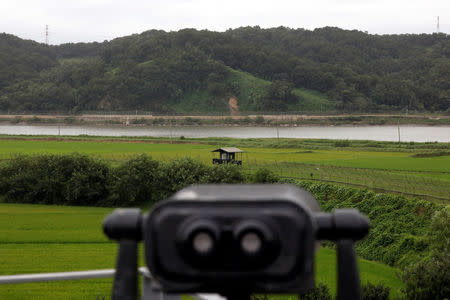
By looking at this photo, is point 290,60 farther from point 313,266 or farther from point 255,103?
point 313,266

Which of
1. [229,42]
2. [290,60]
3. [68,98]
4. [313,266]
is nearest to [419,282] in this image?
[313,266]

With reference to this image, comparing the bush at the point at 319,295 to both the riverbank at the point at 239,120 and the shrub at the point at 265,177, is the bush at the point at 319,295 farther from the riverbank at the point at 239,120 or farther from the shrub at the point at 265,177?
the riverbank at the point at 239,120

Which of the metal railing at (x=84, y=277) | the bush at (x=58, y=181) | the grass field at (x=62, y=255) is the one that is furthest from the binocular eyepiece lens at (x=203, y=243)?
the bush at (x=58, y=181)

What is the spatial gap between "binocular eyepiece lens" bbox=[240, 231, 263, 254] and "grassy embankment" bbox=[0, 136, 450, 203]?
2218cm

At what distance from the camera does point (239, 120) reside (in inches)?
4424

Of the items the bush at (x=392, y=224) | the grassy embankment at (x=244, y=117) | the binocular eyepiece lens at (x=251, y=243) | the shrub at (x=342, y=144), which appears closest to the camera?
the binocular eyepiece lens at (x=251, y=243)

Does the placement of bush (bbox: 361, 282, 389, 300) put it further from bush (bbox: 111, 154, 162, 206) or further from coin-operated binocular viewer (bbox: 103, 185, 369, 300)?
bush (bbox: 111, 154, 162, 206)

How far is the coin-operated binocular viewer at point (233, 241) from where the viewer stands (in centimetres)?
118

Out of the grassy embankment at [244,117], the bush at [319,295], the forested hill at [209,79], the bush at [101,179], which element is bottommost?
the bush at [319,295]

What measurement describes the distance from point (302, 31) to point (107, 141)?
5832 inches

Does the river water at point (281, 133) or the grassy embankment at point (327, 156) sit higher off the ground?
the river water at point (281, 133)

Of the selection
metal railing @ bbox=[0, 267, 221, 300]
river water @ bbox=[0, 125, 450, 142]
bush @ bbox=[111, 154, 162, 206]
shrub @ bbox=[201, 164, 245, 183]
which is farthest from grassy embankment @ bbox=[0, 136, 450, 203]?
metal railing @ bbox=[0, 267, 221, 300]

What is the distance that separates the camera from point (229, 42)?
157250 mm

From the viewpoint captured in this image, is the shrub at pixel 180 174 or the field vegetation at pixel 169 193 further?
the shrub at pixel 180 174
